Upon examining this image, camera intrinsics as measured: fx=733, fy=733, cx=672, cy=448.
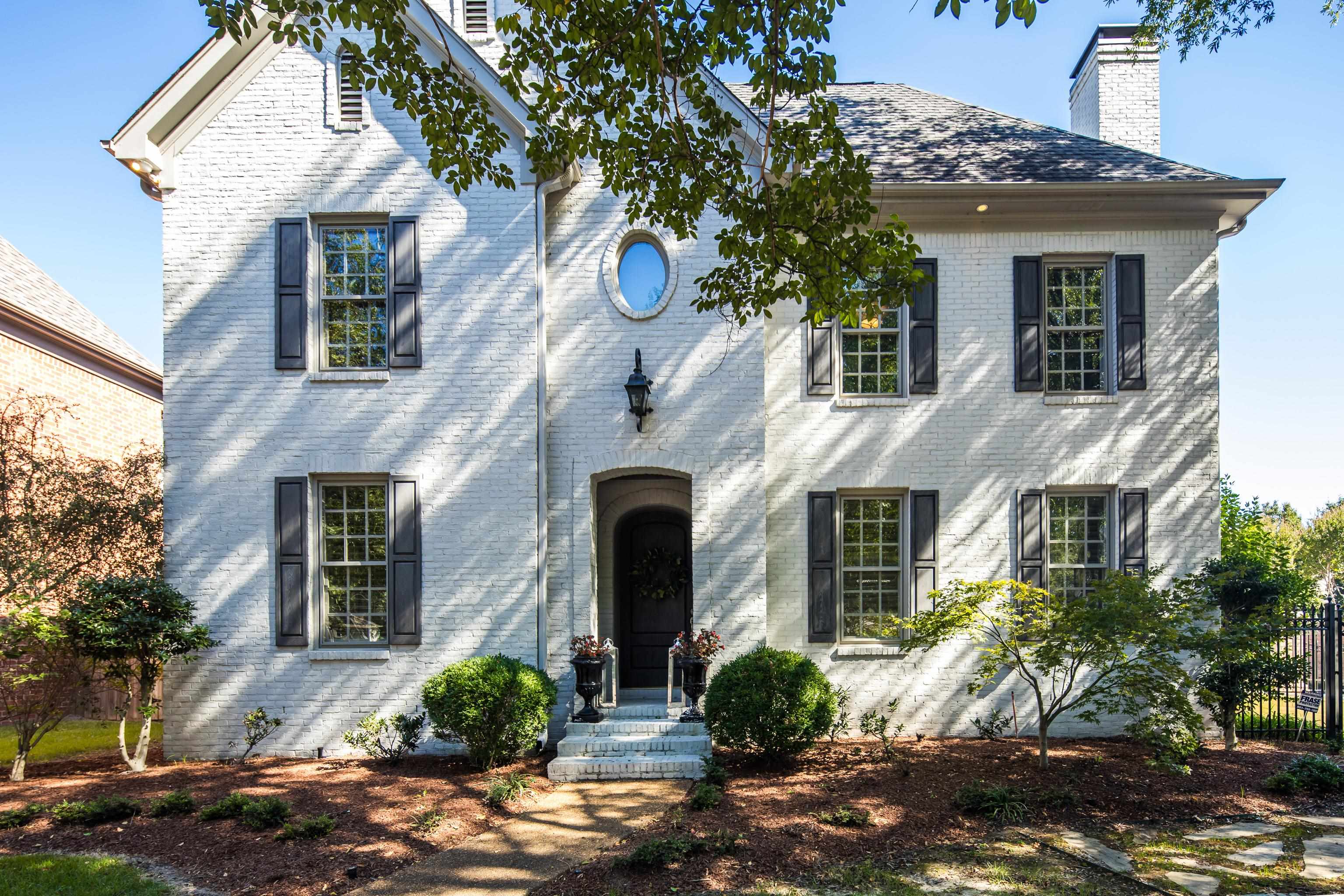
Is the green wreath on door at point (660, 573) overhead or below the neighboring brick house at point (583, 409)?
below

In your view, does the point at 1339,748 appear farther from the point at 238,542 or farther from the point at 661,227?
the point at 238,542

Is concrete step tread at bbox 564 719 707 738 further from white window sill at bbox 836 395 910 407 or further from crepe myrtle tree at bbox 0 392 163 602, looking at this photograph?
crepe myrtle tree at bbox 0 392 163 602

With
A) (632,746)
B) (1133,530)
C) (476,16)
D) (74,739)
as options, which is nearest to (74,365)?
(74,739)

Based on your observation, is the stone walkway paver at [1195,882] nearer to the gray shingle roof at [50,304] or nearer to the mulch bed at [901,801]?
the mulch bed at [901,801]

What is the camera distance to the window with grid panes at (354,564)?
8688 millimetres

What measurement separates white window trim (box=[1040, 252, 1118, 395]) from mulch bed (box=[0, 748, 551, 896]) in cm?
778

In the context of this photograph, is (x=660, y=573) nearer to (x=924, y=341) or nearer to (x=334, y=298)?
(x=924, y=341)

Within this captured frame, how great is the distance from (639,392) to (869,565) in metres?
3.76

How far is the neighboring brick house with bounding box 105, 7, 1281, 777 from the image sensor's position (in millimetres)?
8539

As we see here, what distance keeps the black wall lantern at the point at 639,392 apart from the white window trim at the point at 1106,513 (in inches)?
205

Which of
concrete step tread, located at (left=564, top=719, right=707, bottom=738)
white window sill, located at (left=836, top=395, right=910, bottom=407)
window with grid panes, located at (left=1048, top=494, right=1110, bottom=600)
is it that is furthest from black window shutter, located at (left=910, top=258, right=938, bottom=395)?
concrete step tread, located at (left=564, top=719, right=707, bottom=738)

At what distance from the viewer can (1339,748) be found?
8500 millimetres

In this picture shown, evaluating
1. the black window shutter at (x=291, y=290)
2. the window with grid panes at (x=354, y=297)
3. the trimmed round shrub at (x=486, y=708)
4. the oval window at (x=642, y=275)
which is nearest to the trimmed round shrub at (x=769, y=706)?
the trimmed round shrub at (x=486, y=708)

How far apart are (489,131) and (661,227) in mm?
3284
